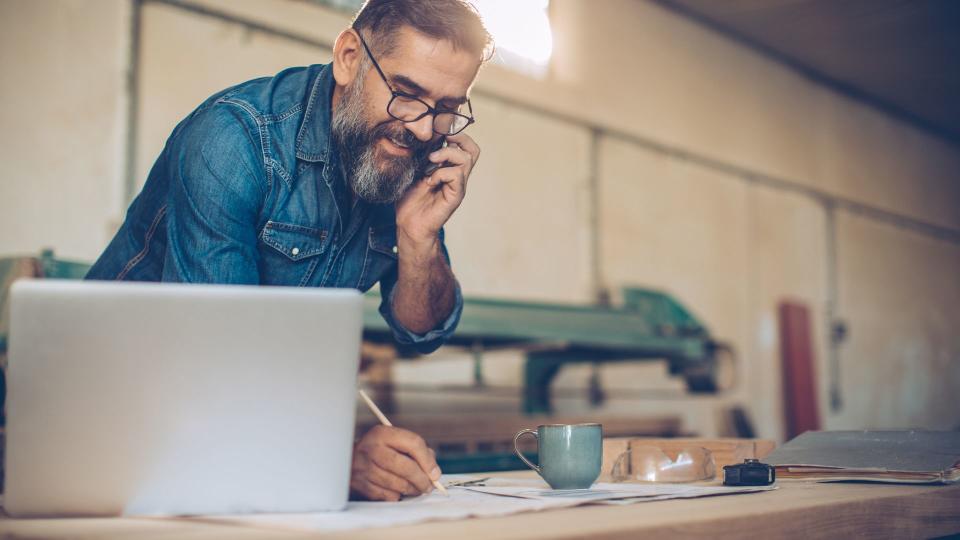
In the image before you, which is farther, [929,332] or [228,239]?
[929,332]

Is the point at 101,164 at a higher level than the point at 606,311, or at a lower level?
higher

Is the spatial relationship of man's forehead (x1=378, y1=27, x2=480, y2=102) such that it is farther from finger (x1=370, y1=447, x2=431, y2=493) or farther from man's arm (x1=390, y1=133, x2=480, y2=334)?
finger (x1=370, y1=447, x2=431, y2=493)

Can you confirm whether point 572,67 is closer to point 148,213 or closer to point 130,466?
point 148,213

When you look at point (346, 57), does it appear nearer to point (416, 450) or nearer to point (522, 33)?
point (416, 450)

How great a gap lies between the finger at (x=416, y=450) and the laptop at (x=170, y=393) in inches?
10.8

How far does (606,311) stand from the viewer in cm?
452

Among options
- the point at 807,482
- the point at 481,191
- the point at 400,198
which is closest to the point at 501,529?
the point at 807,482

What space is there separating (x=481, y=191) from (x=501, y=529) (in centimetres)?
476

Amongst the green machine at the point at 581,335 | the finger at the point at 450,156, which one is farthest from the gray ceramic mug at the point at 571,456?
the green machine at the point at 581,335

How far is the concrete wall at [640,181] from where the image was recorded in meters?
3.96

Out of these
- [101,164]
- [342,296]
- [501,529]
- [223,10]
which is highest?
[223,10]

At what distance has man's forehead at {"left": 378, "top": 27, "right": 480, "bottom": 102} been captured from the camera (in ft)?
5.51

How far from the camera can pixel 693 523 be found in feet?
2.75

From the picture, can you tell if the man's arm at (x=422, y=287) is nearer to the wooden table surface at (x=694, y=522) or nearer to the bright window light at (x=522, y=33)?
the wooden table surface at (x=694, y=522)
